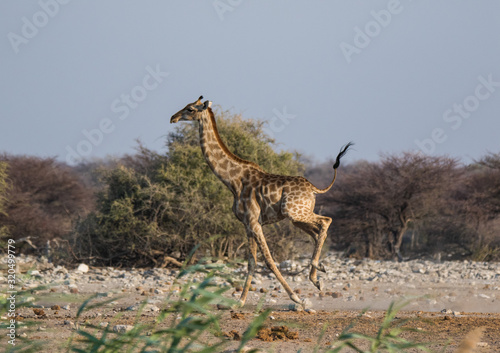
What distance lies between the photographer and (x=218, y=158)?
8.59 m

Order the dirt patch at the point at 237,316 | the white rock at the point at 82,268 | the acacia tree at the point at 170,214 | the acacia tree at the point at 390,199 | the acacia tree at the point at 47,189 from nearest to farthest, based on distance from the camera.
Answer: the dirt patch at the point at 237,316 → the white rock at the point at 82,268 → the acacia tree at the point at 170,214 → the acacia tree at the point at 390,199 → the acacia tree at the point at 47,189

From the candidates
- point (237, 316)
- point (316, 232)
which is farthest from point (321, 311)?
point (237, 316)

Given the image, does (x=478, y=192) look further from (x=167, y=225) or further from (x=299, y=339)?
(x=299, y=339)

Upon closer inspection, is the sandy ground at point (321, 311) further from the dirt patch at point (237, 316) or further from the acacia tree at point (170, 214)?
the acacia tree at point (170, 214)

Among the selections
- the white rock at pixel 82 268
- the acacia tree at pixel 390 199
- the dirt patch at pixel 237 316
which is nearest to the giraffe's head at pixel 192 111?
the dirt patch at pixel 237 316

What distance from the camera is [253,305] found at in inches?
372

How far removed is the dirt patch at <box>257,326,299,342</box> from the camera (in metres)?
6.25

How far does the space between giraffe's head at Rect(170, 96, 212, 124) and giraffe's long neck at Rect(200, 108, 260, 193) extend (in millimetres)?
142

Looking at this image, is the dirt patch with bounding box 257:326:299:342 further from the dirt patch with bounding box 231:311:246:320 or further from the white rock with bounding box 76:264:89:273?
the white rock with bounding box 76:264:89:273

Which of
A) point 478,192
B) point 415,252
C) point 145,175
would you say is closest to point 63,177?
point 145,175

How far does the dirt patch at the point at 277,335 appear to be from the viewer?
20.5ft

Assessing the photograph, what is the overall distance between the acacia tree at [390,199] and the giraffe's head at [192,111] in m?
12.8

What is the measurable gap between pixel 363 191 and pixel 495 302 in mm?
10872

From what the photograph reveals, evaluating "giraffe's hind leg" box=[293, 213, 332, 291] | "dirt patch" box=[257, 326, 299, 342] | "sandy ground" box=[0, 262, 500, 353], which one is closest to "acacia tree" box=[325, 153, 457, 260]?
"sandy ground" box=[0, 262, 500, 353]
